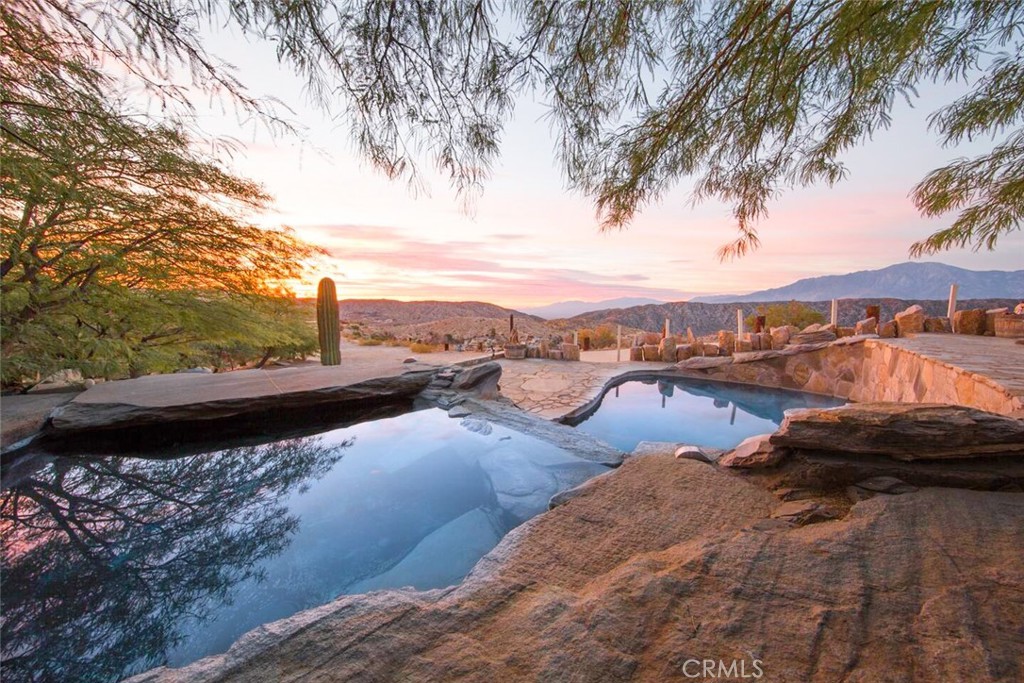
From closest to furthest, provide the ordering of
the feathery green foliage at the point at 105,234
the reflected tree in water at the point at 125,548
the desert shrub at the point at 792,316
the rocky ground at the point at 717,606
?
the rocky ground at the point at 717,606 < the reflected tree in water at the point at 125,548 < the feathery green foliage at the point at 105,234 < the desert shrub at the point at 792,316

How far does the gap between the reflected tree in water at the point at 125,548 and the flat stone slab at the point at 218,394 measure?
1.33ft

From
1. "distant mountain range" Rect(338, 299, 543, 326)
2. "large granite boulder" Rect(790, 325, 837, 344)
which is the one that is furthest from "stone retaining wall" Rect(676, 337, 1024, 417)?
"distant mountain range" Rect(338, 299, 543, 326)

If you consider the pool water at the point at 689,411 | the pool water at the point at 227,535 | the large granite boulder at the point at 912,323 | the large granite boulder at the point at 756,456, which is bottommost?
the pool water at the point at 689,411

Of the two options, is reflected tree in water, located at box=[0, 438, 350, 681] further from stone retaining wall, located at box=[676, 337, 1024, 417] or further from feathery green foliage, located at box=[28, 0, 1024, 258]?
stone retaining wall, located at box=[676, 337, 1024, 417]

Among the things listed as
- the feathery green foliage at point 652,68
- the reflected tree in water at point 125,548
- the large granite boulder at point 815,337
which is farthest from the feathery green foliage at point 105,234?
the large granite boulder at point 815,337

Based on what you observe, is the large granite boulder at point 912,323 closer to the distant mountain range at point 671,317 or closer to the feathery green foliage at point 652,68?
the feathery green foliage at point 652,68

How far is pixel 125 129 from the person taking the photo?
3090 mm

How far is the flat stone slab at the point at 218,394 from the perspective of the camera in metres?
3.04

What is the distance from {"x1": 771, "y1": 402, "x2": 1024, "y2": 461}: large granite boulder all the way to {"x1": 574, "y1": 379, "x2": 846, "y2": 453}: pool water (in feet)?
8.68

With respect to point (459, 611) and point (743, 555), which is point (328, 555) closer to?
point (459, 611)

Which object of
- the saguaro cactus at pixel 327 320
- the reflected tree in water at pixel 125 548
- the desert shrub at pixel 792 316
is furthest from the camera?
the desert shrub at pixel 792 316

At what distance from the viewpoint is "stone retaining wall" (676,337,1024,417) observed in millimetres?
3886

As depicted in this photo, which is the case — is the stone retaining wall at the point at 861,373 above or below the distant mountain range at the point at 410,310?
below

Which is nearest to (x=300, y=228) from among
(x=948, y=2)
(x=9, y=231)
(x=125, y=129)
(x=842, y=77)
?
(x=125, y=129)
